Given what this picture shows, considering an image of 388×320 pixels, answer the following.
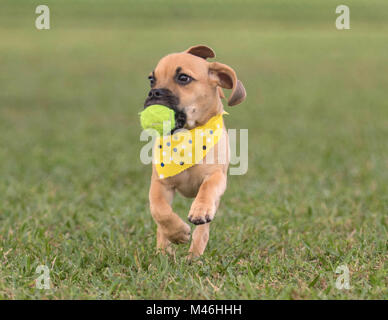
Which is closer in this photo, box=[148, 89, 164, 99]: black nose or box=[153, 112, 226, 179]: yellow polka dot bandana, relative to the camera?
box=[148, 89, 164, 99]: black nose

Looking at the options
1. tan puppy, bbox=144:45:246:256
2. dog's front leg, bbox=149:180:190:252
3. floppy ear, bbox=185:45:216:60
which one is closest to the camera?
tan puppy, bbox=144:45:246:256

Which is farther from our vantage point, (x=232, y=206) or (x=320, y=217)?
(x=232, y=206)

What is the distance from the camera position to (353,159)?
27.1 ft

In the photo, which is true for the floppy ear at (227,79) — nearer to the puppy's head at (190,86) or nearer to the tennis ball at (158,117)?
the puppy's head at (190,86)

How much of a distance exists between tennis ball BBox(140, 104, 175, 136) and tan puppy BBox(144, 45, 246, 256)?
1.9 inches

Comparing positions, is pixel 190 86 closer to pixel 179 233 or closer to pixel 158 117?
pixel 158 117

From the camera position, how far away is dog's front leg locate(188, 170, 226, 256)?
345 centimetres

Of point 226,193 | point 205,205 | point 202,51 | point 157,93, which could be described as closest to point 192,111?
point 157,93

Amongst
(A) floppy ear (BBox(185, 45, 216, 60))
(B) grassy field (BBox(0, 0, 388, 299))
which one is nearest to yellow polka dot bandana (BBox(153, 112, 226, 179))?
(A) floppy ear (BBox(185, 45, 216, 60))

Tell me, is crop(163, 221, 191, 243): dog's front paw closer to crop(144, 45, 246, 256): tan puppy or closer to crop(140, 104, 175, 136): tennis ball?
crop(144, 45, 246, 256): tan puppy
